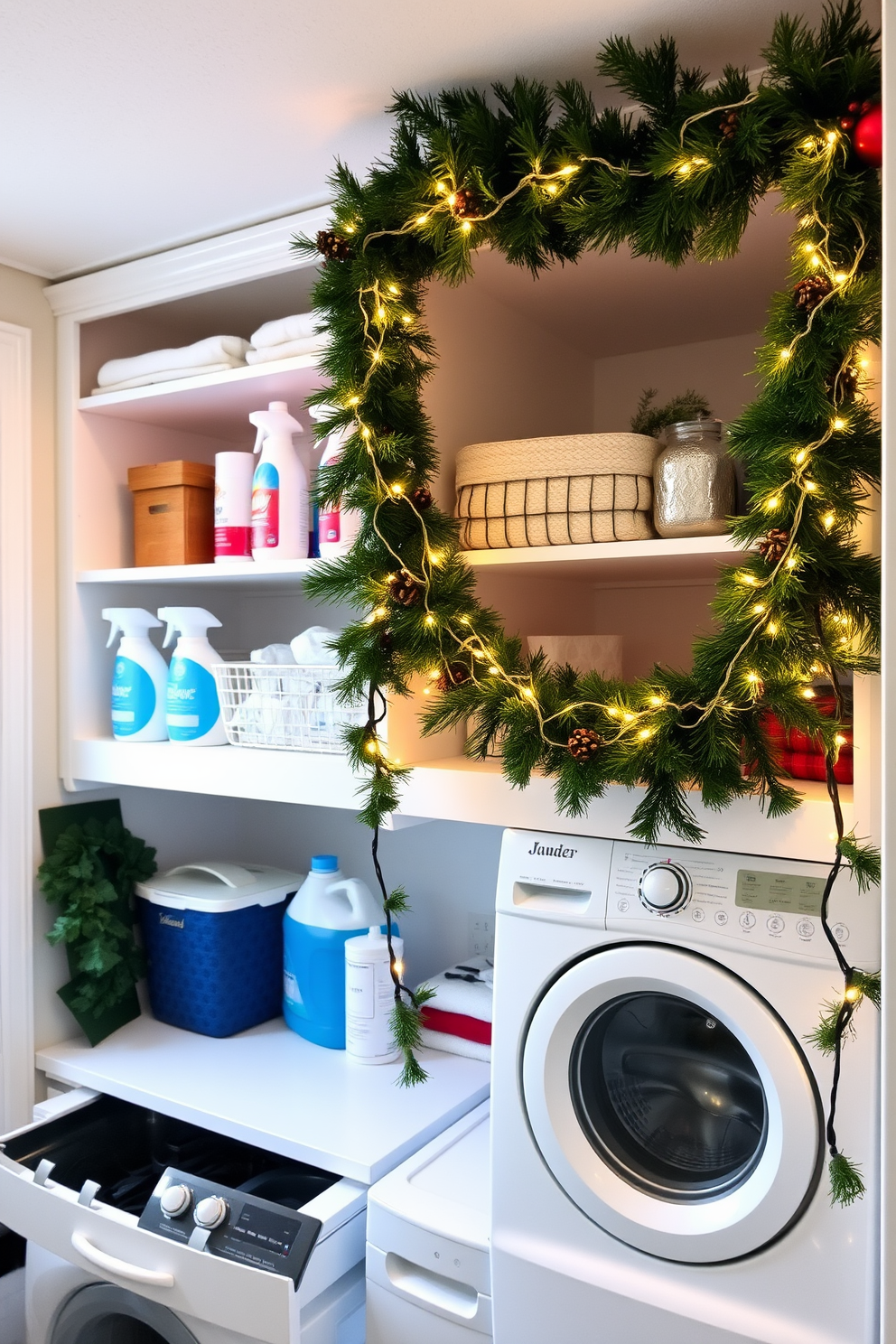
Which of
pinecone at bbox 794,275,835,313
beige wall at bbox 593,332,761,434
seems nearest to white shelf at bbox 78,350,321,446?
beige wall at bbox 593,332,761,434

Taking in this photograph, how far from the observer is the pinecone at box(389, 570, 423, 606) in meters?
1.49

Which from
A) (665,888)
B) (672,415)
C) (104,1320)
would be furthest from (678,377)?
(104,1320)

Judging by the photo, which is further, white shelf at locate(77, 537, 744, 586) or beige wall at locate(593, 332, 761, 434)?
beige wall at locate(593, 332, 761, 434)

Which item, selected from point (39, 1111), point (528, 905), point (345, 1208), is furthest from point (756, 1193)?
point (39, 1111)

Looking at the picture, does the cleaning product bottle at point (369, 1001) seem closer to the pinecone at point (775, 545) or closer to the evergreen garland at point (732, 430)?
the evergreen garland at point (732, 430)

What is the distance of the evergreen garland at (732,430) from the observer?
3.98ft

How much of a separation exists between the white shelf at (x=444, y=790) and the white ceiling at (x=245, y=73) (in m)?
1.05

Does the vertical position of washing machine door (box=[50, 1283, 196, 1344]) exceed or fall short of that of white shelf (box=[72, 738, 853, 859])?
it falls short

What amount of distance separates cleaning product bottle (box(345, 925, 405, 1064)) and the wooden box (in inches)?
36.0

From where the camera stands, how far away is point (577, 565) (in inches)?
66.6

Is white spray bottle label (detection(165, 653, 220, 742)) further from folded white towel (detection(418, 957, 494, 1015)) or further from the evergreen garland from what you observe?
folded white towel (detection(418, 957, 494, 1015))

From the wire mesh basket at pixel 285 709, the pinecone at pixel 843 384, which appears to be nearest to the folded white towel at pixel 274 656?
the wire mesh basket at pixel 285 709

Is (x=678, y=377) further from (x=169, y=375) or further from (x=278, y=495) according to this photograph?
(x=169, y=375)

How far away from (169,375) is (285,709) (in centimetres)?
78
